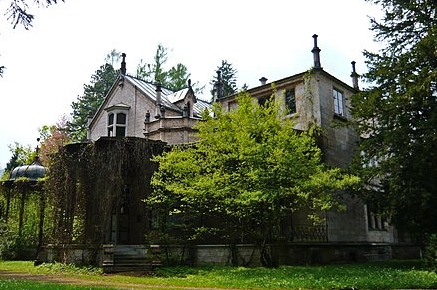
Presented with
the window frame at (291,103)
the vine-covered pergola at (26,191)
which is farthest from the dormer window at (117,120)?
the window frame at (291,103)

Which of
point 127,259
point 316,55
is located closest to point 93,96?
point 316,55

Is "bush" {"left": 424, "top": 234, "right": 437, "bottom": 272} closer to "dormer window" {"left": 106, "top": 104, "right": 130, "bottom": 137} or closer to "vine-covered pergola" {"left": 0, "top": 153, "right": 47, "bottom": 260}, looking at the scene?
"vine-covered pergola" {"left": 0, "top": 153, "right": 47, "bottom": 260}

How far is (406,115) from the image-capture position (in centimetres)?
1825

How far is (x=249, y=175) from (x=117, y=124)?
63.2 feet

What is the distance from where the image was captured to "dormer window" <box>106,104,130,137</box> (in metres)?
32.4

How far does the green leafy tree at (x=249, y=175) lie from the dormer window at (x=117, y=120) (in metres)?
15.0

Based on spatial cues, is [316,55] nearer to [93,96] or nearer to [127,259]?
[127,259]

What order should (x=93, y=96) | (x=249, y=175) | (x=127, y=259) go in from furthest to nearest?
(x=93, y=96) → (x=127, y=259) → (x=249, y=175)

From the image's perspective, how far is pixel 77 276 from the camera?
15.0 m

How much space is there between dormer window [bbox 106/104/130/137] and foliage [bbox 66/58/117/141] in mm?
25825

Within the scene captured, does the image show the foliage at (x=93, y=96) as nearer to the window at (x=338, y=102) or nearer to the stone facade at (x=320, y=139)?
the stone facade at (x=320, y=139)

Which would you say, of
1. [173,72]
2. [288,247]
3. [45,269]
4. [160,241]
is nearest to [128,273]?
[160,241]

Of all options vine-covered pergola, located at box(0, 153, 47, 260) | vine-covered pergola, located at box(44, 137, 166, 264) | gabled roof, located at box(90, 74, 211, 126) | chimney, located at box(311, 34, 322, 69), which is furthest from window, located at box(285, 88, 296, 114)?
vine-covered pergola, located at box(0, 153, 47, 260)

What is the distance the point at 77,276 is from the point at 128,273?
1858 mm
